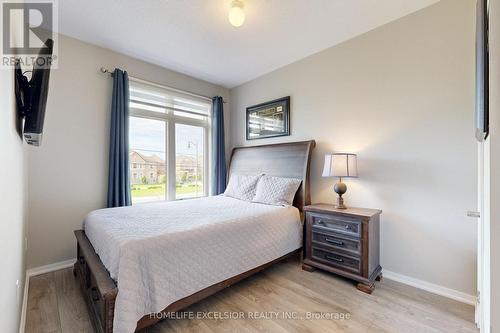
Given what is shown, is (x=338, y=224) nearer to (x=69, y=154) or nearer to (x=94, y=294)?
(x=94, y=294)

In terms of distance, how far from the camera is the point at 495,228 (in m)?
0.68

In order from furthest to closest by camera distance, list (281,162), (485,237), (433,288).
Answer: (281,162) < (433,288) < (485,237)

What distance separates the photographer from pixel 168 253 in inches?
62.7

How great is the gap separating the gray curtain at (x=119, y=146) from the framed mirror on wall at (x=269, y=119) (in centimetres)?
196

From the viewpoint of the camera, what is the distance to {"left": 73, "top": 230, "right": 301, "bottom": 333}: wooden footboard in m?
1.36

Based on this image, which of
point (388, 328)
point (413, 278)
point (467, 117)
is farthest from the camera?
point (413, 278)

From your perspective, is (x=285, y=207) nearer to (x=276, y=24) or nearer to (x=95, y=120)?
(x=276, y=24)

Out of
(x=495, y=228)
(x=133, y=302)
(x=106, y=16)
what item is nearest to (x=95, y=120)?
(x=106, y=16)

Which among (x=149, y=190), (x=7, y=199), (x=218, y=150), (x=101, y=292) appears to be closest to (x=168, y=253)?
(x=101, y=292)

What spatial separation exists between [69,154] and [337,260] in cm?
335

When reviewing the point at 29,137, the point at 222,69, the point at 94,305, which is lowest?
the point at 94,305

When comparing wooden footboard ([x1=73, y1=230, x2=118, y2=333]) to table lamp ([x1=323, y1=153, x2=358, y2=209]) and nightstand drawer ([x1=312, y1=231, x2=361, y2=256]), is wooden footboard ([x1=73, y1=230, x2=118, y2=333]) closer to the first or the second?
nightstand drawer ([x1=312, y1=231, x2=361, y2=256])

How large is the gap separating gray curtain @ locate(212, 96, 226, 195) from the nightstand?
193 cm

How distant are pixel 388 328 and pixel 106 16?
3.81 meters
